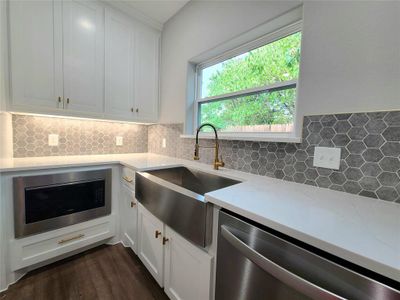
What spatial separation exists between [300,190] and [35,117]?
2331 millimetres

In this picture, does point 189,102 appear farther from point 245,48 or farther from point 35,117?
point 35,117

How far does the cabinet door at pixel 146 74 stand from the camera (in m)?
2.08

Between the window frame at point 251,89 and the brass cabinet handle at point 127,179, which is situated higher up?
the window frame at point 251,89

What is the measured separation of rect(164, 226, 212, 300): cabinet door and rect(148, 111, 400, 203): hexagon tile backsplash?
2.35 ft

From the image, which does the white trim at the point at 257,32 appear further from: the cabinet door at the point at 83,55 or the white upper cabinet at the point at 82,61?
the cabinet door at the point at 83,55

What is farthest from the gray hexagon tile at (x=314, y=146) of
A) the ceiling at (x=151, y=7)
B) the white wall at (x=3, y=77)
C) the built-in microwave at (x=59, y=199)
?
the ceiling at (x=151, y=7)

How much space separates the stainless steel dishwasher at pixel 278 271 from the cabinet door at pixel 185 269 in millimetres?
97

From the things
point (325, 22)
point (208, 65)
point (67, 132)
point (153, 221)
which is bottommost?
point (153, 221)

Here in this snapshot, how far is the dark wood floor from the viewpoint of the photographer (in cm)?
123

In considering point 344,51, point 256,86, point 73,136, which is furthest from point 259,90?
point 73,136

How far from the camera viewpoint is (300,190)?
939 millimetres

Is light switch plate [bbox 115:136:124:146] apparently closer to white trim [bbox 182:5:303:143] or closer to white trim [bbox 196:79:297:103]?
white trim [bbox 182:5:303:143]

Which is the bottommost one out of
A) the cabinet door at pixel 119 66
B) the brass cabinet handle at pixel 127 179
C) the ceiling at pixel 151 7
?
the brass cabinet handle at pixel 127 179

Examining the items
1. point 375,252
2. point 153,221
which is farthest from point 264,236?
point 153,221
